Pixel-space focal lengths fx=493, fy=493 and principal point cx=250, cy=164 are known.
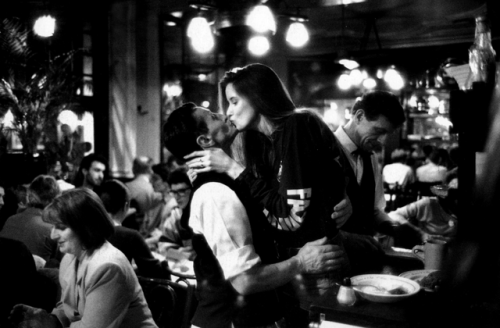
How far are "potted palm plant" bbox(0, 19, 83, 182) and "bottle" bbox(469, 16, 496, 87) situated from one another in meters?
1.81

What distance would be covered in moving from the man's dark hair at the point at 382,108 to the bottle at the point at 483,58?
16.0 inches

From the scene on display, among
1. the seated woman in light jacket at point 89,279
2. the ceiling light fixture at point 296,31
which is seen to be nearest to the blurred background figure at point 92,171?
the seated woman in light jacket at point 89,279

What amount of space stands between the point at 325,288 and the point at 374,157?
1.45 ft

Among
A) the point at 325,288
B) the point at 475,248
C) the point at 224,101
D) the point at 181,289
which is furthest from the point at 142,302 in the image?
the point at 475,248

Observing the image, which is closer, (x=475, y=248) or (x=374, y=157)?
(x=475, y=248)

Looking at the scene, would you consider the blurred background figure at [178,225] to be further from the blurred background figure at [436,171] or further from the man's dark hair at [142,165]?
the blurred background figure at [436,171]

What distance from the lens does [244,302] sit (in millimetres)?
1213

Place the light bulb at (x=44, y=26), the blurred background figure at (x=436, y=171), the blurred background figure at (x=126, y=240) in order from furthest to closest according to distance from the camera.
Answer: the light bulb at (x=44, y=26) < the blurred background figure at (x=126, y=240) < the blurred background figure at (x=436, y=171)

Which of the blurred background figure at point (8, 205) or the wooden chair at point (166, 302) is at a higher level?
the blurred background figure at point (8, 205)

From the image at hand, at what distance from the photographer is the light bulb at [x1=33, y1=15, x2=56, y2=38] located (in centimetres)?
280

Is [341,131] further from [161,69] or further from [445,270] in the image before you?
[161,69]

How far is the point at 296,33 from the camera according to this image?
183 cm

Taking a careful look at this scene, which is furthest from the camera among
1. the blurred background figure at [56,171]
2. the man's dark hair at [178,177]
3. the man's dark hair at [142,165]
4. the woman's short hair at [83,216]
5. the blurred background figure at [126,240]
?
the blurred background figure at [56,171]

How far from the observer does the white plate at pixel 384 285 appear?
1167mm
